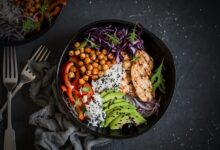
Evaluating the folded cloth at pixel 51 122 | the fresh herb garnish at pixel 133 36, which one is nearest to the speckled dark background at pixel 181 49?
the folded cloth at pixel 51 122

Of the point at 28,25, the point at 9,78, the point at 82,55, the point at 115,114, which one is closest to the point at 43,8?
the point at 28,25

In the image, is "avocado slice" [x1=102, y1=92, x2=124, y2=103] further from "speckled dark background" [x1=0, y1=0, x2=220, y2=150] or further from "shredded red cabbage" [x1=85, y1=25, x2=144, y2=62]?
"speckled dark background" [x1=0, y1=0, x2=220, y2=150]

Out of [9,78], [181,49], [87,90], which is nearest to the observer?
[87,90]

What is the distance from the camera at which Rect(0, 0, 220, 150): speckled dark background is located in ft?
8.10

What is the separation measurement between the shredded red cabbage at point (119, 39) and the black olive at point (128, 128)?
1.36ft

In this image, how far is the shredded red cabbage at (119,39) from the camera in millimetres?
2289

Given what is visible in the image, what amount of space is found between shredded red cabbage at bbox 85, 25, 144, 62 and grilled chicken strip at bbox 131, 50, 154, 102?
0.18 ft

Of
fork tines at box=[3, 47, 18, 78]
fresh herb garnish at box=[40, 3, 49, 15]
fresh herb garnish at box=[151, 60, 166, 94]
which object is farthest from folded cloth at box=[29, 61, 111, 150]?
fresh herb garnish at box=[151, 60, 166, 94]

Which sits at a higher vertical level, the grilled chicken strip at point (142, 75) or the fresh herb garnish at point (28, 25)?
the fresh herb garnish at point (28, 25)

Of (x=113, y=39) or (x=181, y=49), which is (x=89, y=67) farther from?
(x=181, y=49)

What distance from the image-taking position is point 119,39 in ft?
7.59

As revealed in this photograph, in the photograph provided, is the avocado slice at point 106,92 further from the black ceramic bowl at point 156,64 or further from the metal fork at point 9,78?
the metal fork at point 9,78

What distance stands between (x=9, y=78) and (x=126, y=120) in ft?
2.61

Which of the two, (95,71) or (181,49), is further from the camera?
(181,49)
